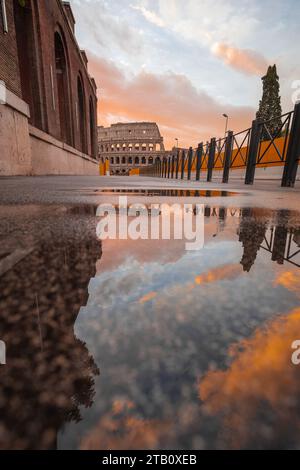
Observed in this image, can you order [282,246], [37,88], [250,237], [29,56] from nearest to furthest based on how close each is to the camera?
1. [282,246]
2. [250,237]
3. [29,56]
4. [37,88]

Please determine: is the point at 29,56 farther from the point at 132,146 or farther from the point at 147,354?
the point at 132,146

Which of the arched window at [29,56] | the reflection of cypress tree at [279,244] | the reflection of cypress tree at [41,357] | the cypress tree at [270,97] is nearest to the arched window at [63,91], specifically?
the arched window at [29,56]

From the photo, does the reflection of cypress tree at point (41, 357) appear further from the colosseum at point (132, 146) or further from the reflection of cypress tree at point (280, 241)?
the colosseum at point (132, 146)

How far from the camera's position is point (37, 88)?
29.7ft

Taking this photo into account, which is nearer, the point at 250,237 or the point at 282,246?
the point at 282,246

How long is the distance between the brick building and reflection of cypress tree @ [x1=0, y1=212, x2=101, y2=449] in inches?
236

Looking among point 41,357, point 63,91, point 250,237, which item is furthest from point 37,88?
point 41,357

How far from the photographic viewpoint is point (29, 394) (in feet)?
0.79

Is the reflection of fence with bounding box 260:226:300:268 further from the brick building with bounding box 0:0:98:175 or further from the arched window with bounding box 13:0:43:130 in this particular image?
the arched window with bounding box 13:0:43:130

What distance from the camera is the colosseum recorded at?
2689 inches

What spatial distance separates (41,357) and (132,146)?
7331 centimetres

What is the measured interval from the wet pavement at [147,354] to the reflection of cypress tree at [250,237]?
64 millimetres

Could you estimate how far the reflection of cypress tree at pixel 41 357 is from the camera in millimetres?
218

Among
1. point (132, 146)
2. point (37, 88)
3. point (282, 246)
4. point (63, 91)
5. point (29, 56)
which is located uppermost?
point (132, 146)
